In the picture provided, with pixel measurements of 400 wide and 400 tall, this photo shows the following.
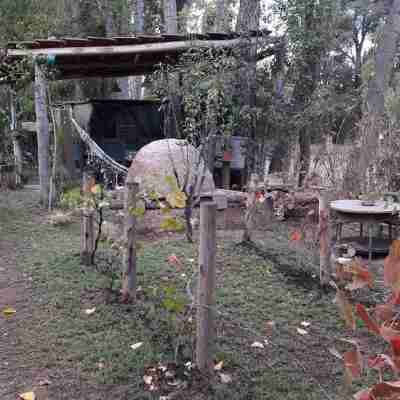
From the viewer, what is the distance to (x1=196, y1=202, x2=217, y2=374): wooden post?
2.34 meters

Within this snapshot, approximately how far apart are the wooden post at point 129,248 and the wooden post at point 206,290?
101cm

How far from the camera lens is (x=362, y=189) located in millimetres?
6535

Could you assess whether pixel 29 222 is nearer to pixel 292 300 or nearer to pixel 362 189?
pixel 292 300

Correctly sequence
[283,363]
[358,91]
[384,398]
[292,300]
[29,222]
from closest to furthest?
1. [384,398]
2. [283,363]
3. [292,300]
4. [29,222]
5. [358,91]

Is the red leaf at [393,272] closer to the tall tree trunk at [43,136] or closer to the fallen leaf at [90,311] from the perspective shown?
the fallen leaf at [90,311]

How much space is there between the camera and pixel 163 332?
9.23 ft

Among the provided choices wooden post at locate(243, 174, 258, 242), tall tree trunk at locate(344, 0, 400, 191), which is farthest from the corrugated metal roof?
wooden post at locate(243, 174, 258, 242)

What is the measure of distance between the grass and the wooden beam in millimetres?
3911

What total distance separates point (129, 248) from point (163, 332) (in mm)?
707

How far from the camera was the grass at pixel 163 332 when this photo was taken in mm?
2359

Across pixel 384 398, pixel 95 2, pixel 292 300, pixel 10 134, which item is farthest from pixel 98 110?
pixel 384 398

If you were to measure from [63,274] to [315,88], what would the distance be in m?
5.96

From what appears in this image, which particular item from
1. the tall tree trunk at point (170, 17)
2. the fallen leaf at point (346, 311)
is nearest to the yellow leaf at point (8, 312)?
the fallen leaf at point (346, 311)

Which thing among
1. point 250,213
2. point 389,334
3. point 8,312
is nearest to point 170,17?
point 250,213
